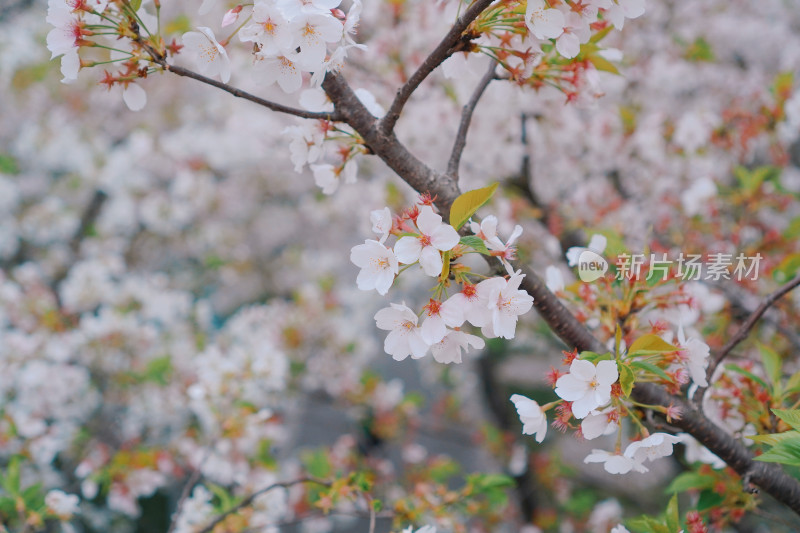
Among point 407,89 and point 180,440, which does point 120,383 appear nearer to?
point 180,440

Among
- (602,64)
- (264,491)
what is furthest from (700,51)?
(264,491)

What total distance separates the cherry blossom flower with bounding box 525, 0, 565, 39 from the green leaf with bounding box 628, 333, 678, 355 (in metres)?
0.64

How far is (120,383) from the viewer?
11.9 feet

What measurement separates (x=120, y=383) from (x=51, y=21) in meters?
3.20

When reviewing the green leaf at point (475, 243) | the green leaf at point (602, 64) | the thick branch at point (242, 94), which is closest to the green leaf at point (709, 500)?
the green leaf at point (475, 243)

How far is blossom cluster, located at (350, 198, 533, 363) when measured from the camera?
916mm

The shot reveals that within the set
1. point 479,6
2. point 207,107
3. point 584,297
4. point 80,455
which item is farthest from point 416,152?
point 207,107

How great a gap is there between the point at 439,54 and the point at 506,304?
52 cm

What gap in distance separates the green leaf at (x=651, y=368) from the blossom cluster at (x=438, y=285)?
280mm

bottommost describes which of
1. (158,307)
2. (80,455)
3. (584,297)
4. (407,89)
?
(80,455)

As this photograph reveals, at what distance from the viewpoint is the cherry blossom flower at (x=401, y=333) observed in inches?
38.7

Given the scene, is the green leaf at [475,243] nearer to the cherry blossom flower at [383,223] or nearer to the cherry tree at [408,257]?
the cherry tree at [408,257]

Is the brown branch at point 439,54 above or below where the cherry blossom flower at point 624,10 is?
below

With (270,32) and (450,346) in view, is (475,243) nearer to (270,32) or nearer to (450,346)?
(450,346)
